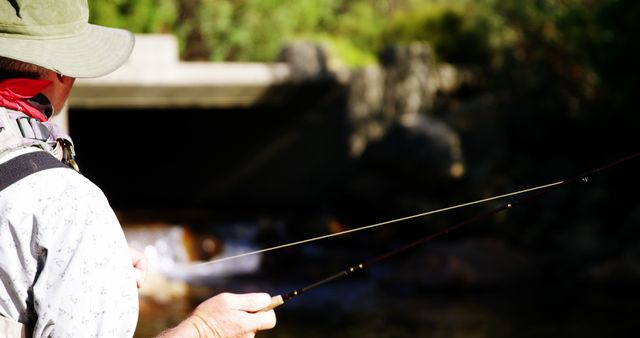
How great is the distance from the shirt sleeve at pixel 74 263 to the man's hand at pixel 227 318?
236 millimetres

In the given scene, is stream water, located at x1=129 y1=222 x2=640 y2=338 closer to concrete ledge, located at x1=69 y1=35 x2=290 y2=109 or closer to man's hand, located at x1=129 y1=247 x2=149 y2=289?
concrete ledge, located at x1=69 y1=35 x2=290 y2=109

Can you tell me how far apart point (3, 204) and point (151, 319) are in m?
9.79

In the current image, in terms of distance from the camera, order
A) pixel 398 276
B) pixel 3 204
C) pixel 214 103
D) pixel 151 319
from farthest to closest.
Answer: pixel 214 103 → pixel 398 276 → pixel 151 319 → pixel 3 204

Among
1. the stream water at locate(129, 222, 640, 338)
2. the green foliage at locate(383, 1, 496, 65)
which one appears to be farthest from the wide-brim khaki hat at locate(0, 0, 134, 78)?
the green foliage at locate(383, 1, 496, 65)

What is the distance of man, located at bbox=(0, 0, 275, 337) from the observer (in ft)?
6.33

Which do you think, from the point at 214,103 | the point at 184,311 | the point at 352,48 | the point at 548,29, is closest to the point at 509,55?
the point at 548,29

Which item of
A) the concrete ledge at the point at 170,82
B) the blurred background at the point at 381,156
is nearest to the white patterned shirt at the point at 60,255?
the blurred background at the point at 381,156

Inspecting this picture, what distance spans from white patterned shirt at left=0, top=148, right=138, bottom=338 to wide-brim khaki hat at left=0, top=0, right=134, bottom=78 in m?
0.21

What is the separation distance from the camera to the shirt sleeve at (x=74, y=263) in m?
1.92

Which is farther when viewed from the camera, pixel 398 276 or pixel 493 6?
pixel 493 6

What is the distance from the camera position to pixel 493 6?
18.4 metres

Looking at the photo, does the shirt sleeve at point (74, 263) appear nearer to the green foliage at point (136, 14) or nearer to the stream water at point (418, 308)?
the stream water at point (418, 308)

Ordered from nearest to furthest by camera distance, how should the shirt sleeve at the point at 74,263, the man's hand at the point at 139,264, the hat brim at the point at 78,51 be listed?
the shirt sleeve at the point at 74,263 < the hat brim at the point at 78,51 < the man's hand at the point at 139,264

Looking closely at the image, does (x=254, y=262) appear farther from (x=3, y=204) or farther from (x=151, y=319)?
(x=3, y=204)
